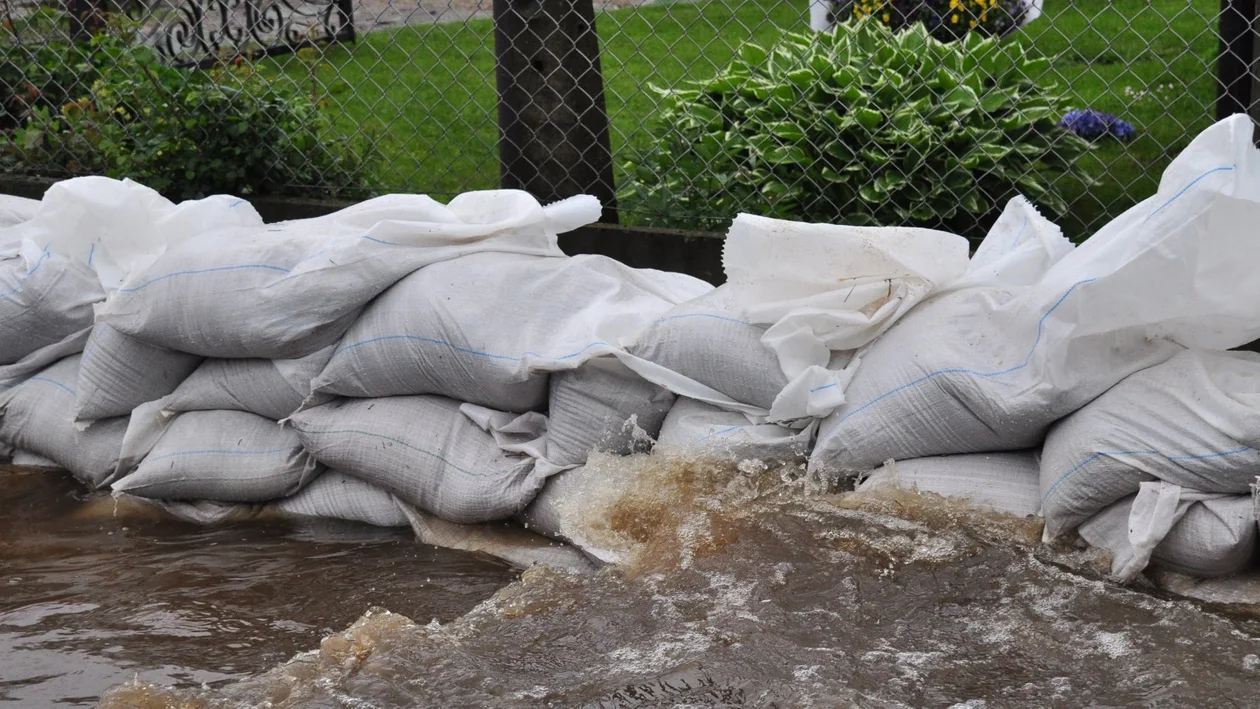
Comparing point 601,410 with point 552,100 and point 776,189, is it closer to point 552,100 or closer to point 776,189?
point 776,189

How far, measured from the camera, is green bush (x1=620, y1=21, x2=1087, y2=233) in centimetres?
378

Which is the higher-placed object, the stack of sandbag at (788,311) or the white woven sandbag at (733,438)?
the stack of sandbag at (788,311)

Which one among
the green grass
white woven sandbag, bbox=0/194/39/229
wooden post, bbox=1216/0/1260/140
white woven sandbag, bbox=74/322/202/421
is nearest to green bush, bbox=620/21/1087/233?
the green grass

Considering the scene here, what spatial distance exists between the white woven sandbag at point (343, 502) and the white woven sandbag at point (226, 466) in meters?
0.03

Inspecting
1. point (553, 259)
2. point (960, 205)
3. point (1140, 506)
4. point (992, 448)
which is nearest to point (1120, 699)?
point (1140, 506)

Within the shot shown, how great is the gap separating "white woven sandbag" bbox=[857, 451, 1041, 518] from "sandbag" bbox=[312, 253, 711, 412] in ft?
2.20

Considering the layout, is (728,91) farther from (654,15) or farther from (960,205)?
(960,205)

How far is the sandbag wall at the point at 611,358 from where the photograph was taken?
2.43m

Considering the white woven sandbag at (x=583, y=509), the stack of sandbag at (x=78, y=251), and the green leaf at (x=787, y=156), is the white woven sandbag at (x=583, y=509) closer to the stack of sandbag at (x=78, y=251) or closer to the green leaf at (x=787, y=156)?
the stack of sandbag at (x=78, y=251)

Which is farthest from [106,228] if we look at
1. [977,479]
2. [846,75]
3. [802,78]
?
[977,479]

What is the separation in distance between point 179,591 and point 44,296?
1.10 metres

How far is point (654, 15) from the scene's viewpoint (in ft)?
14.5

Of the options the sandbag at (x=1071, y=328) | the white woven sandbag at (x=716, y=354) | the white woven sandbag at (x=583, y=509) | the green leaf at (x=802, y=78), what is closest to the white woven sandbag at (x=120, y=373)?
the white woven sandbag at (x=583, y=509)

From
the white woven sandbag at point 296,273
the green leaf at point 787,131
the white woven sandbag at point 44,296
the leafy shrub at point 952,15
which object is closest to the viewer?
the white woven sandbag at point 296,273
